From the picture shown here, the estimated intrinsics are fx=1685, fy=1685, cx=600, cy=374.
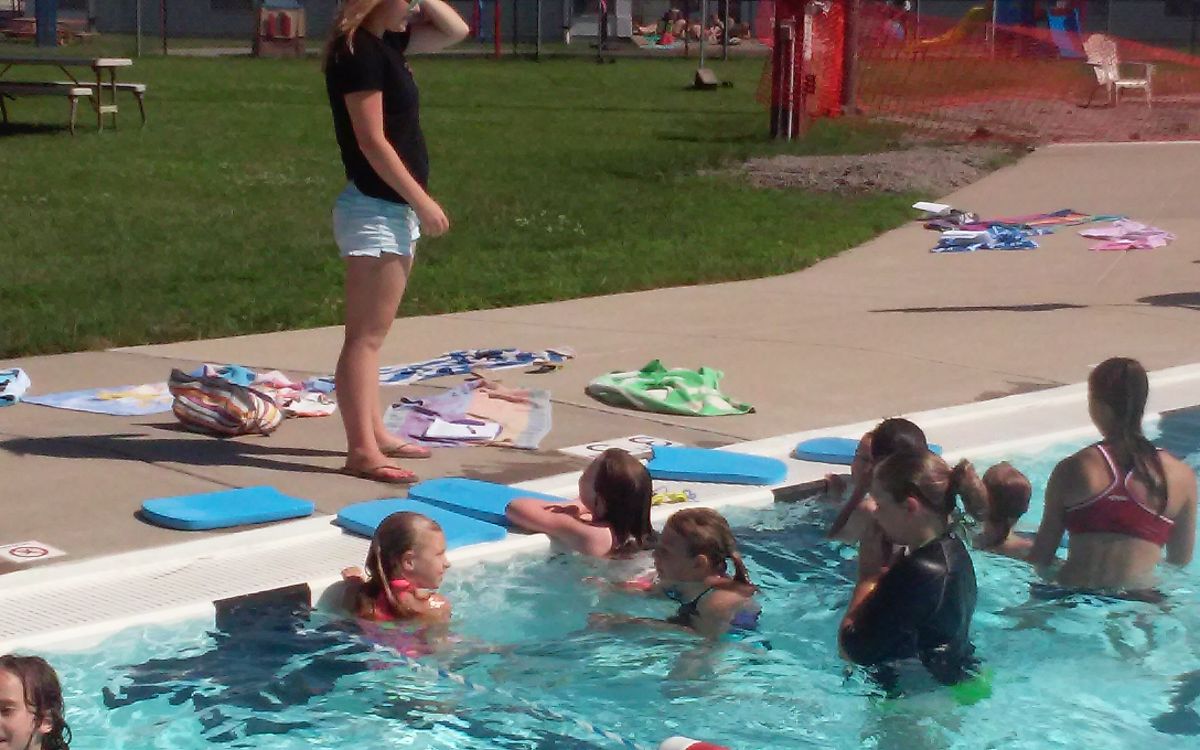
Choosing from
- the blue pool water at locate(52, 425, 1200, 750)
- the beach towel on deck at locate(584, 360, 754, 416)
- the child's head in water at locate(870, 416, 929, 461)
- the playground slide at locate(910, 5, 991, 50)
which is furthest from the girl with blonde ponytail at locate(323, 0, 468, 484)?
the playground slide at locate(910, 5, 991, 50)

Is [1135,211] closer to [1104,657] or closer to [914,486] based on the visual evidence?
[1104,657]

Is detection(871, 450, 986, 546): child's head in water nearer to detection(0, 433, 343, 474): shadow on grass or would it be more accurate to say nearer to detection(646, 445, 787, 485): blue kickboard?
detection(646, 445, 787, 485): blue kickboard

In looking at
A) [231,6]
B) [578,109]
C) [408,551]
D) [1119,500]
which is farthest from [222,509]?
[231,6]

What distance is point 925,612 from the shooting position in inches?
183

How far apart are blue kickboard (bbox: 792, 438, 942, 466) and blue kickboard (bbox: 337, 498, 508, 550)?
5.53 ft

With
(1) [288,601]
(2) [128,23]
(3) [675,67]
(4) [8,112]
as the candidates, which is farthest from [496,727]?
(2) [128,23]

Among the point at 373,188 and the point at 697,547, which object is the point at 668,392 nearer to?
the point at 373,188

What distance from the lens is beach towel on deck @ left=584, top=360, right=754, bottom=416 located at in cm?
792

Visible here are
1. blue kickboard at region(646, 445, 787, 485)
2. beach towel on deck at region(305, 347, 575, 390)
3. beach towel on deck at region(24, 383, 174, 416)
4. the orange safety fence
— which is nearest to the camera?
blue kickboard at region(646, 445, 787, 485)

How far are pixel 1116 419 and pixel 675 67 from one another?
3039 centimetres

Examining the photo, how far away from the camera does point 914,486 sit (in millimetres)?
4574

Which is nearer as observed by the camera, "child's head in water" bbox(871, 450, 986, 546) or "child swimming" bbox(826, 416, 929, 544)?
"child's head in water" bbox(871, 450, 986, 546)

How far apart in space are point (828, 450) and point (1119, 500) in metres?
1.74

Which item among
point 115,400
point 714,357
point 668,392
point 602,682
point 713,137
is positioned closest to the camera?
point 602,682
